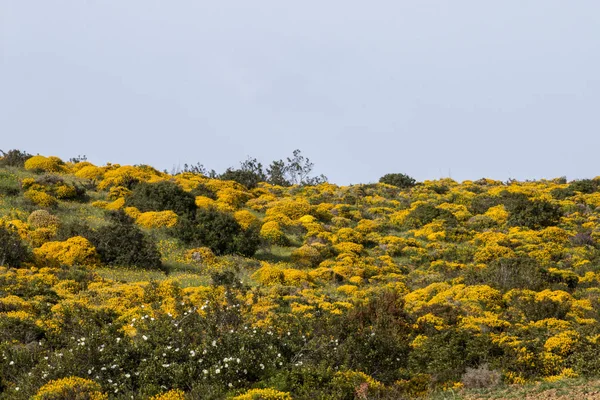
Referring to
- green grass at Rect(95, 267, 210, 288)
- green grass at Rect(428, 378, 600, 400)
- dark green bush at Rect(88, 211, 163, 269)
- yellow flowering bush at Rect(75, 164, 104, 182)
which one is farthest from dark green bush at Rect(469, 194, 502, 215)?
green grass at Rect(428, 378, 600, 400)

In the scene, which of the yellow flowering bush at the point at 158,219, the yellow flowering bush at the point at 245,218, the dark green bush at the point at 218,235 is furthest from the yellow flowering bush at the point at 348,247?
the yellow flowering bush at the point at 158,219

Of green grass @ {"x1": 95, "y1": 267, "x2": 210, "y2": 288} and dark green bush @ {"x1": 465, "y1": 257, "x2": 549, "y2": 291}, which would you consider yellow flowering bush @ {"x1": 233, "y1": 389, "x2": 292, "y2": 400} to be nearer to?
green grass @ {"x1": 95, "y1": 267, "x2": 210, "y2": 288}

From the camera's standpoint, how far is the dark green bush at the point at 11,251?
21.2 m

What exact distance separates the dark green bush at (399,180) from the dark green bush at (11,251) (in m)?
33.1

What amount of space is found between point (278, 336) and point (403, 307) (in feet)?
18.8

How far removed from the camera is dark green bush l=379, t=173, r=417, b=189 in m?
49.7

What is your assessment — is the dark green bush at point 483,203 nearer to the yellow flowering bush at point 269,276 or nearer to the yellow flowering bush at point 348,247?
the yellow flowering bush at point 348,247

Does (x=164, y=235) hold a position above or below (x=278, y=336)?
above

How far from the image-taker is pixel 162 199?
32156 millimetres

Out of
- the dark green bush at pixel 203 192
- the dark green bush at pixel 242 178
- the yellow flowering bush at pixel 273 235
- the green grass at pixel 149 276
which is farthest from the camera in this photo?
the dark green bush at pixel 242 178

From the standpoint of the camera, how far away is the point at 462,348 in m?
15.3

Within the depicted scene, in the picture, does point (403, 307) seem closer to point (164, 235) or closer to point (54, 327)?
point (54, 327)

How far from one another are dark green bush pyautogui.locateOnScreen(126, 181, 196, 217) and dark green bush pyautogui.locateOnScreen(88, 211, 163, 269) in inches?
247

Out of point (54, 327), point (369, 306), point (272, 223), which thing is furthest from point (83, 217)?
point (369, 306)
